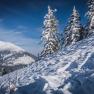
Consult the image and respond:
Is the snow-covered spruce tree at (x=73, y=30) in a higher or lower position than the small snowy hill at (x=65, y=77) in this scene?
higher

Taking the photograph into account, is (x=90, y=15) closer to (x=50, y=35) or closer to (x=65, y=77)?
(x=50, y=35)

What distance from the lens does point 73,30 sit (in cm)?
5688

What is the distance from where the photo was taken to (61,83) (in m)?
13.9

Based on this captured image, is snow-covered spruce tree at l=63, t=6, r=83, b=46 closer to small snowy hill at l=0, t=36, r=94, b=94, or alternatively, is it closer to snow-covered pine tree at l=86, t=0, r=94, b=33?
snow-covered pine tree at l=86, t=0, r=94, b=33

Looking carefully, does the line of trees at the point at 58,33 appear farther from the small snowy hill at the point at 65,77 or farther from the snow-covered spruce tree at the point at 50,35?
the small snowy hill at the point at 65,77

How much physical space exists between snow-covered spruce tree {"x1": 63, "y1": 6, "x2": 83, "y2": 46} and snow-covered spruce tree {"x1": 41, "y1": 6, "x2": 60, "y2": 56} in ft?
8.45

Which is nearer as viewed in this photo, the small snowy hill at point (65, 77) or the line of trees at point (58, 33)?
the small snowy hill at point (65, 77)

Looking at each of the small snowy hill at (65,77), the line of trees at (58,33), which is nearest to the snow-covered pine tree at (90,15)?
→ the line of trees at (58,33)

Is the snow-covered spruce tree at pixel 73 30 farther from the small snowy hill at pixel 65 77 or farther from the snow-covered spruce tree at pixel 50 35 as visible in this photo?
the small snowy hill at pixel 65 77

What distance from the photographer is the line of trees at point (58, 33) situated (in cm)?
5459

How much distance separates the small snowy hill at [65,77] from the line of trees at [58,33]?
36.5m

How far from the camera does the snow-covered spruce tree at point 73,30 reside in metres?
56.3

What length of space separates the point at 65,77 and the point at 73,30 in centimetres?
4285

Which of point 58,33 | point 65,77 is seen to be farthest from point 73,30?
point 65,77
